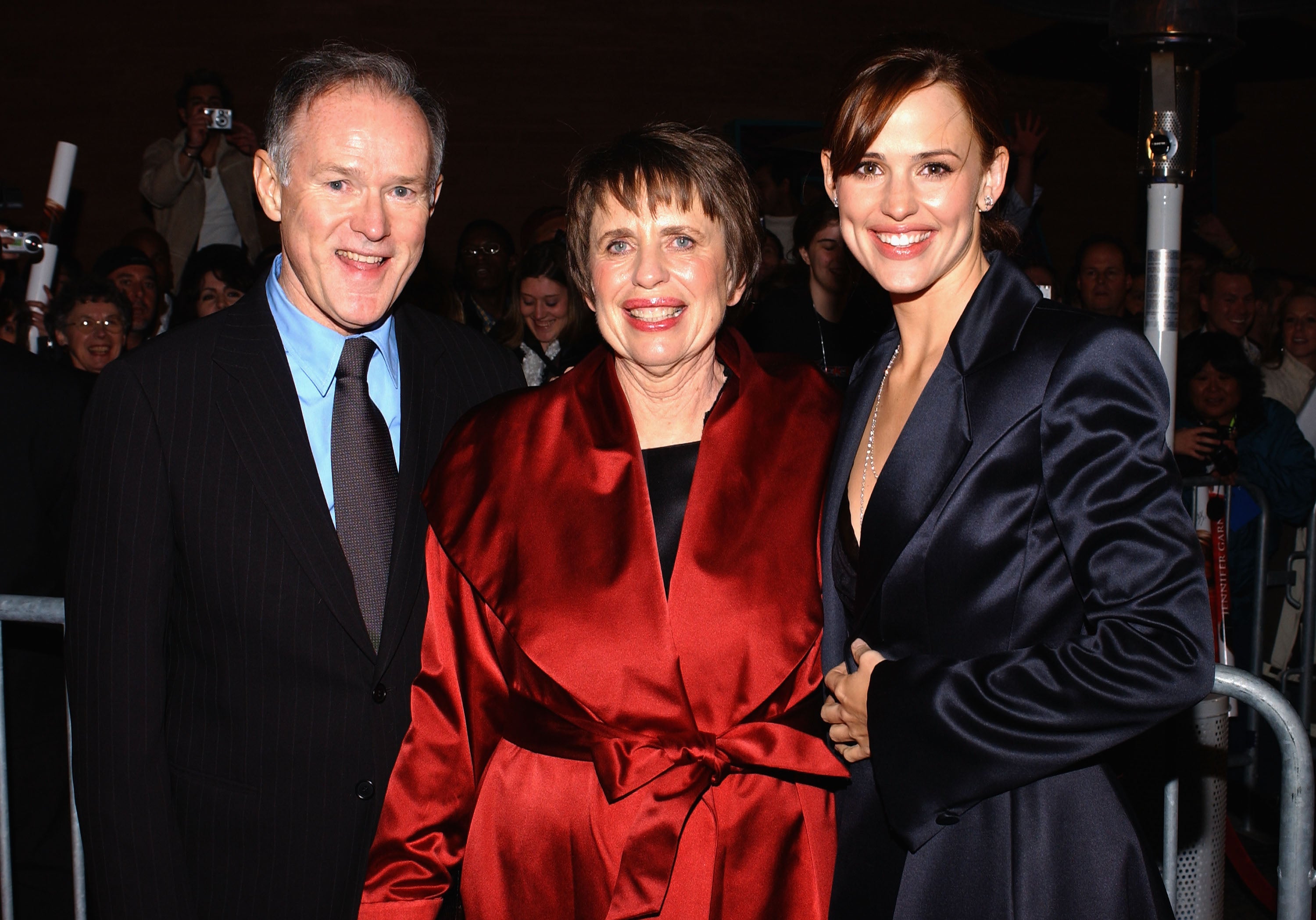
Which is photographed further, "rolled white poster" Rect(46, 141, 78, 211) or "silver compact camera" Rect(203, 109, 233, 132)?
"silver compact camera" Rect(203, 109, 233, 132)

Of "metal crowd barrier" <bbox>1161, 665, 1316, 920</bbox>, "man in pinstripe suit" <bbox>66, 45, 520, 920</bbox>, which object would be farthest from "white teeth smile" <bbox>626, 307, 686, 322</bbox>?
"metal crowd barrier" <bbox>1161, 665, 1316, 920</bbox>

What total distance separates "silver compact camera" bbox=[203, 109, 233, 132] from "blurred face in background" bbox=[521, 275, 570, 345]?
2230mm

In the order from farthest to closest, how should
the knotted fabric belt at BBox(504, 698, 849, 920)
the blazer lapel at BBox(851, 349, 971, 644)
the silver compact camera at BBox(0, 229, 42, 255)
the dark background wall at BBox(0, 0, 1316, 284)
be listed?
the dark background wall at BBox(0, 0, 1316, 284)
the silver compact camera at BBox(0, 229, 42, 255)
the knotted fabric belt at BBox(504, 698, 849, 920)
the blazer lapel at BBox(851, 349, 971, 644)

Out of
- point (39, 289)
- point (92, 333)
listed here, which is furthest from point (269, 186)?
point (39, 289)

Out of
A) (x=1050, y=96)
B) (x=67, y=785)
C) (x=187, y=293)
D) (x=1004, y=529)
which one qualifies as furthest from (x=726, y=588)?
(x=1050, y=96)

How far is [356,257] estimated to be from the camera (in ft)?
6.24

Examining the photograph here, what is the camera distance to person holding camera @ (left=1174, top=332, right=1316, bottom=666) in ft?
14.8

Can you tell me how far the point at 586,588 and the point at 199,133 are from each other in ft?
17.7

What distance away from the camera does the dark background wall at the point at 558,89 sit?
7.81m

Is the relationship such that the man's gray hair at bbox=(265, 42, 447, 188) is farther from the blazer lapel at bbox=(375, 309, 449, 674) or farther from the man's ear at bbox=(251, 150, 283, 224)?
the blazer lapel at bbox=(375, 309, 449, 674)

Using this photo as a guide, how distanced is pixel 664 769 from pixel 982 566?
1.87 feet

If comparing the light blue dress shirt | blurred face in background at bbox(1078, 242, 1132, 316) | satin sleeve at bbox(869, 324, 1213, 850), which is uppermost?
blurred face in background at bbox(1078, 242, 1132, 316)

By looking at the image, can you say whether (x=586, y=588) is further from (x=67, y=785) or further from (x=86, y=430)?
(x=67, y=785)

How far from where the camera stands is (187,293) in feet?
16.1
